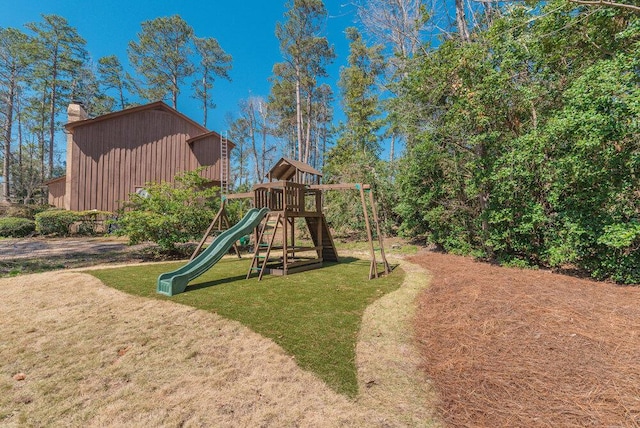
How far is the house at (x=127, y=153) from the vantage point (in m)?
14.9

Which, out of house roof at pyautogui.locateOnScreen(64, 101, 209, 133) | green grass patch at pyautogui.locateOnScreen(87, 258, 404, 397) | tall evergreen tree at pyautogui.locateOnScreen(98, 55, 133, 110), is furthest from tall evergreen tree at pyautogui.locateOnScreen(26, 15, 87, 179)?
green grass patch at pyautogui.locateOnScreen(87, 258, 404, 397)

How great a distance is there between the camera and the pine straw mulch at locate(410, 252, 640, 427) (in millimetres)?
2084

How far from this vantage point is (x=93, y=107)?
26.4 m

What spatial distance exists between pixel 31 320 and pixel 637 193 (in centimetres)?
1001

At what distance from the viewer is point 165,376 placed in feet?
8.58

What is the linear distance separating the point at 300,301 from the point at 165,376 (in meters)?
2.32

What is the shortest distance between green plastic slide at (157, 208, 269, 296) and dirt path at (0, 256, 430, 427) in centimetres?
85

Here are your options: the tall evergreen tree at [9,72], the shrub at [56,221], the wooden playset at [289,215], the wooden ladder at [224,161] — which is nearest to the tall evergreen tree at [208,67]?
the tall evergreen tree at [9,72]

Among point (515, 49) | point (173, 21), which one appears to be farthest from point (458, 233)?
point (173, 21)

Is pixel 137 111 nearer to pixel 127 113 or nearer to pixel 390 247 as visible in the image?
pixel 127 113

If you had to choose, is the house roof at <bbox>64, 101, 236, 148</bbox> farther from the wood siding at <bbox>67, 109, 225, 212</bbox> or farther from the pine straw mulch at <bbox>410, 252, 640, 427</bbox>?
the pine straw mulch at <bbox>410, 252, 640, 427</bbox>

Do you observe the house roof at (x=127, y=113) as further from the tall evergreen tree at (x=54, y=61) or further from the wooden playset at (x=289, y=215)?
the tall evergreen tree at (x=54, y=61)

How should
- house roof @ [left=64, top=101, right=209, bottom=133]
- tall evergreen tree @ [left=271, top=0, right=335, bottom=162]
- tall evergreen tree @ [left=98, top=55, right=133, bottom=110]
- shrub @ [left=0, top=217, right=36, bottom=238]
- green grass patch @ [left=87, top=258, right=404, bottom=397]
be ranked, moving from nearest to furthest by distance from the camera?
green grass patch @ [left=87, top=258, right=404, bottom=397] → shrub @ [left=0, top=217, right=36, bottom=238] → house roof @ [left=64, top=101, right=209, bottom=133] → tall evergreen tree @ [left=271, top=0, right=335, bottom=162] → tall evergreen tree @ [left=98, top=55, right=133, bottom=110]

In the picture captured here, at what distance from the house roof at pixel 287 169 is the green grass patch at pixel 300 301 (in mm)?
2840
